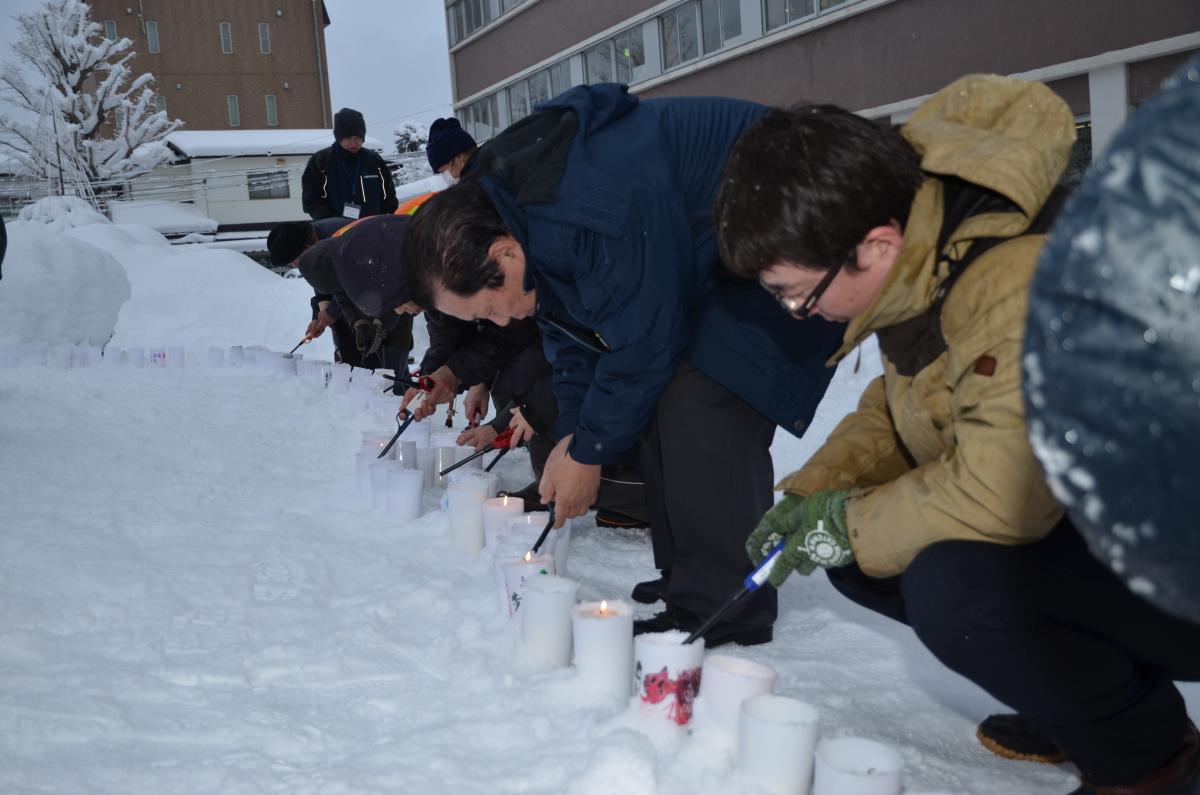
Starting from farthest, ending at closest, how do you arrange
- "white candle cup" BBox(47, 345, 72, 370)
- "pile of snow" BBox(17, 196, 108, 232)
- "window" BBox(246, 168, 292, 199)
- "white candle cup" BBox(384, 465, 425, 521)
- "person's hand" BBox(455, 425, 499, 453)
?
1. "window" BBox(246, 168, 292, 199)
2. "pile of snow" BBox(17, 196, 108, 232)
3. "white candle cup" BBox(47, 345, 72, 370)
4. "person's hand" BBox(455, 425, 499, 453)
5. "white candle cup" BBox(384, 465, 425, 521)

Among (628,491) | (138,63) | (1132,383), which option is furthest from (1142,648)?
(138,63)

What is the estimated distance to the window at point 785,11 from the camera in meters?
12.1

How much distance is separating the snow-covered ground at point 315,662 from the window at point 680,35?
1180 centimetres

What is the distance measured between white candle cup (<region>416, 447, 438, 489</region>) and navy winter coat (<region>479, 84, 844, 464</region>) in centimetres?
147

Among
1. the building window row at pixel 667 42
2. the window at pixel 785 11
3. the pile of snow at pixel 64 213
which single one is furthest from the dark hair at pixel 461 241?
the pile of snow at pixel 64 213

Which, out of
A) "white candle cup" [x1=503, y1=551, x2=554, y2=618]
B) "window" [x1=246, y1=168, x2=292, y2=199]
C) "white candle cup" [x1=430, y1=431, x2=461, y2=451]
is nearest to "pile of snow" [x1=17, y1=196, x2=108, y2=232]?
"white candle cup" [x1=430, y1=431, x2=461, y2=451]

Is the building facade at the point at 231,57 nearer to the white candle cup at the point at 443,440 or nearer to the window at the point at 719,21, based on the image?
the window at the point at 719,21

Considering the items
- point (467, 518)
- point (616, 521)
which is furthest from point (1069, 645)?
point (616, 521)

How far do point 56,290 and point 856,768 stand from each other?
7279mm

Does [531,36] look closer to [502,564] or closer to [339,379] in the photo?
[339,379]

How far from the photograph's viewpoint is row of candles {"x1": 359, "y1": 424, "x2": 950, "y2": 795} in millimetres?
1577

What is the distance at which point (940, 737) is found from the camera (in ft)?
6.34

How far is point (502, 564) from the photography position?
249 cm

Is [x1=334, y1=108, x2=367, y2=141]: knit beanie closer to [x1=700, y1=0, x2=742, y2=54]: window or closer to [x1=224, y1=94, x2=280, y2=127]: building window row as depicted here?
[x1=700, y1=0, x2=742, y2=54]: window
